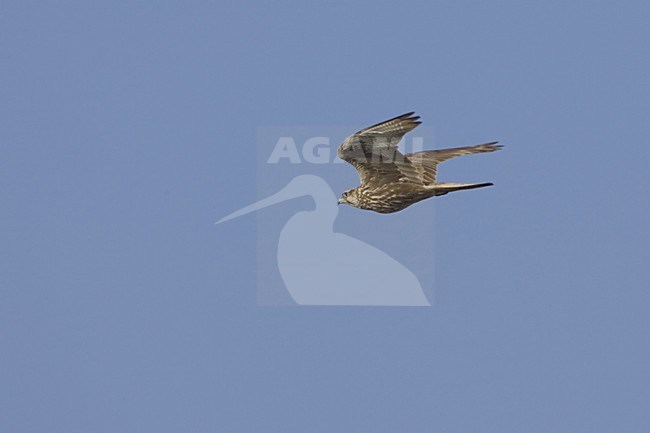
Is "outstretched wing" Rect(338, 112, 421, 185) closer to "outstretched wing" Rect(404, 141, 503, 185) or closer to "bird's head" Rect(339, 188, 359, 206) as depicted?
"bird's head" Rect(339, 188, 359, 206)

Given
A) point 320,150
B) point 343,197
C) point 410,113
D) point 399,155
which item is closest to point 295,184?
point 320,150

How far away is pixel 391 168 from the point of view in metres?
23.3

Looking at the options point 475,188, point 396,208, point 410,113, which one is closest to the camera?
point 410,113

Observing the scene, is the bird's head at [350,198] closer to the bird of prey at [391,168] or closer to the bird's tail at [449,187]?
the bird of prey at [391,168]

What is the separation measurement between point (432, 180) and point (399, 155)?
165 centimetres

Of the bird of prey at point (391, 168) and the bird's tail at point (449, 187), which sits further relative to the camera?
the bird's tail at point (449, 187)

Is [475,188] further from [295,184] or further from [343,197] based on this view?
[295,184]

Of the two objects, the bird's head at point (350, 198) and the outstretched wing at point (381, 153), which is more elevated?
the outstretched wing at point (381, 153)

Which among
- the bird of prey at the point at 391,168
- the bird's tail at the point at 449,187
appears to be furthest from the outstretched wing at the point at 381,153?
the bird's tail at the point at 449,187

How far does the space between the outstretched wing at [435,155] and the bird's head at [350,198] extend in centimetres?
126

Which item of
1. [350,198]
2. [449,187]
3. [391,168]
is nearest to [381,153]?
[391,168]

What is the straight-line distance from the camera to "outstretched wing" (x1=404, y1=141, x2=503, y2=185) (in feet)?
81.4

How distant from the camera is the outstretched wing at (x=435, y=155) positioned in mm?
24805

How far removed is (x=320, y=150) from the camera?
1181 inches
